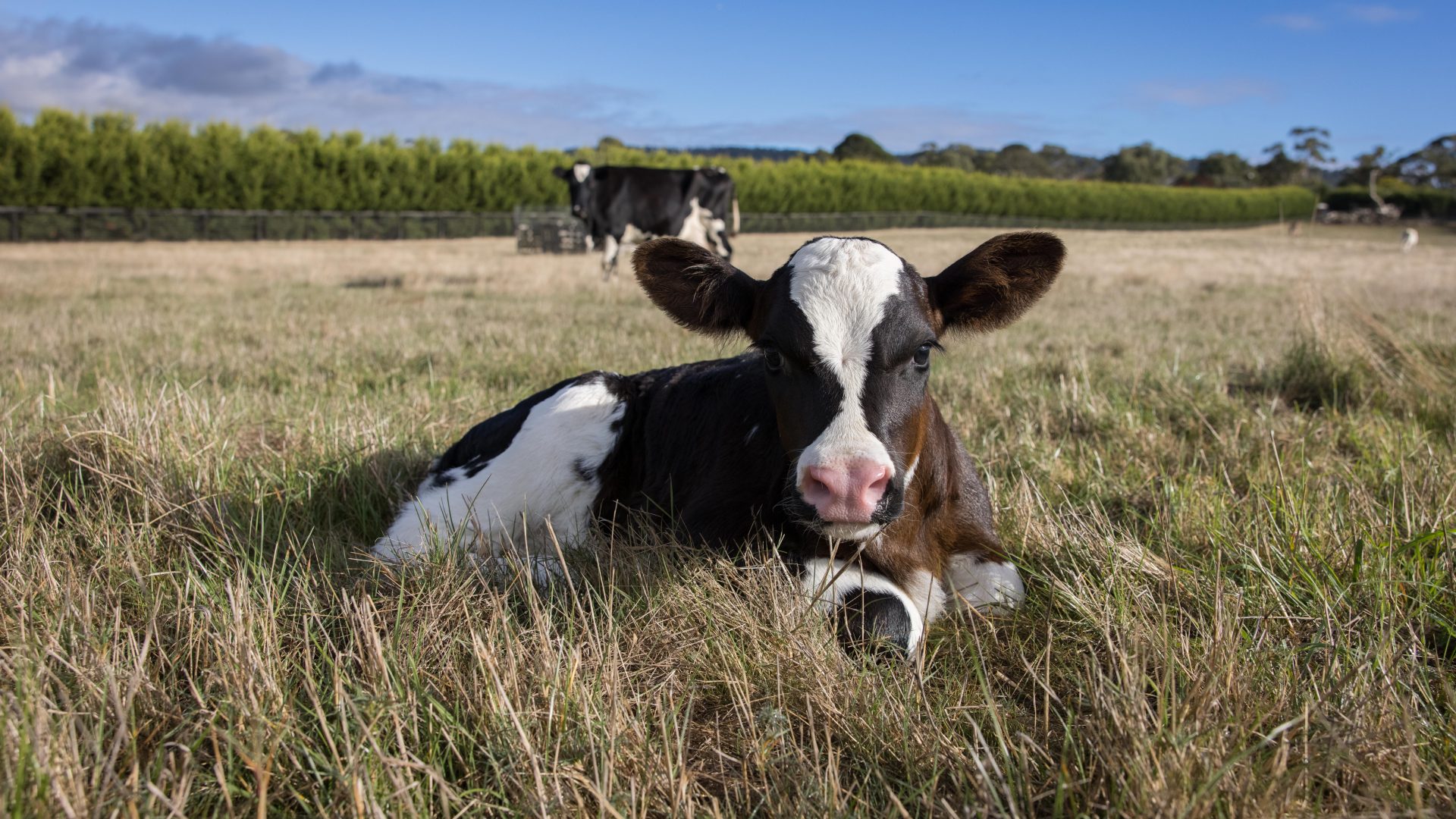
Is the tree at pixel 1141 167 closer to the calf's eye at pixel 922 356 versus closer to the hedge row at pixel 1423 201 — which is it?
the hedge row at pixel 1423 201

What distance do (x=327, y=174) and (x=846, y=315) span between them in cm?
3669

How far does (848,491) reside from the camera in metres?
2.25

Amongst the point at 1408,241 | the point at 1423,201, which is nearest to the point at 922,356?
the point at 1408,241

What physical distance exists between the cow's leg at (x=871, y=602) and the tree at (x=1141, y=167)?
8867 cm

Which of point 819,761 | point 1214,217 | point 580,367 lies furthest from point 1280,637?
point 1214,217

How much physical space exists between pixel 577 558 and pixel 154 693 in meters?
1.31

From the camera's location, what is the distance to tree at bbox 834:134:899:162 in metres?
94.4

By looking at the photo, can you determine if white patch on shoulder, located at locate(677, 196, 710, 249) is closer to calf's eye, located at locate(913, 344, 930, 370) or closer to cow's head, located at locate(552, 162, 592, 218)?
cow's head, located at locate(552, 162, 592, 218)

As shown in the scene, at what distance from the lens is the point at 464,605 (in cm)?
215

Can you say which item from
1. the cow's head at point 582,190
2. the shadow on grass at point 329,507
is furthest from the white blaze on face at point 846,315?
the cow's head at point 582,190

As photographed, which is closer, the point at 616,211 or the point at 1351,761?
the point at 1351,761

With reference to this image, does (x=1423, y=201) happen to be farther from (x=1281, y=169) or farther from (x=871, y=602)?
(x=871, y=602)

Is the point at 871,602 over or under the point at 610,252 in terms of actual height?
under

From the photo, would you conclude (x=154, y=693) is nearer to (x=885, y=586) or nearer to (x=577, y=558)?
(x=577, y=558)
